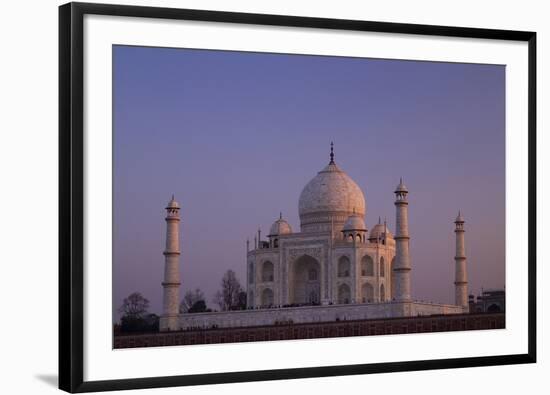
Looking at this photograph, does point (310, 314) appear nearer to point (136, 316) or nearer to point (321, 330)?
point (321, 330)

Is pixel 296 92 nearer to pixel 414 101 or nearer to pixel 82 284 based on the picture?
pixel 414 101

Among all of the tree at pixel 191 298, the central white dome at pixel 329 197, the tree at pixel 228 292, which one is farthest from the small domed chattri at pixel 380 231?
the tree at pixel 191 298

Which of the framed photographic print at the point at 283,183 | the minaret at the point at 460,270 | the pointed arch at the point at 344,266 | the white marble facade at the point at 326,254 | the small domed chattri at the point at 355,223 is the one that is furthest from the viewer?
the pointed arch at the point at 344,266

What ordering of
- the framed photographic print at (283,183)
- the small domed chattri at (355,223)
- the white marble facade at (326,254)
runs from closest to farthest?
the framed photographic print at (283,183) → the white marble facade at (326,254) → the small domed chattri at (355,223)

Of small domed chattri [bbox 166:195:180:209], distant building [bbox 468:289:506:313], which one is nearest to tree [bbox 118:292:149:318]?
small domed chattri [bbox 166:195:180:209]

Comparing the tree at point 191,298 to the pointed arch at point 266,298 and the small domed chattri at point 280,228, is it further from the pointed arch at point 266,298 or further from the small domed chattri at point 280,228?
the small domed chattri at point 280,228

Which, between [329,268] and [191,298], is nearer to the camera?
[191,298]

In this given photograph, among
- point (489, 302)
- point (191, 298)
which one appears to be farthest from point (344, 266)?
point (191, 298)

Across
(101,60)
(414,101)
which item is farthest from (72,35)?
(414,101)
